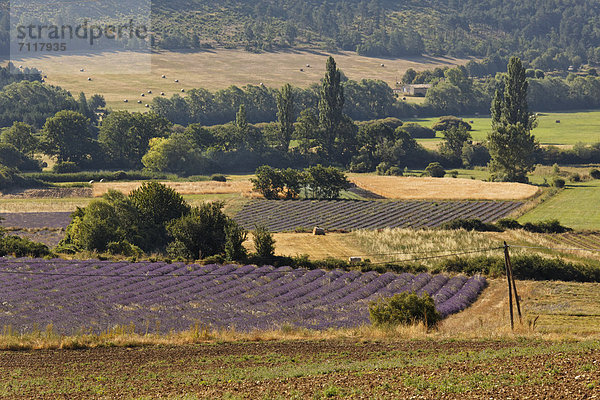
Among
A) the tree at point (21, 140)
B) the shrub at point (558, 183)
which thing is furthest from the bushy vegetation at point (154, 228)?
the tree at point (21, 140)

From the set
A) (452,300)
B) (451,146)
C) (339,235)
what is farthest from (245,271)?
A: (451,146)

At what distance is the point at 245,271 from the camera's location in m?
54.5

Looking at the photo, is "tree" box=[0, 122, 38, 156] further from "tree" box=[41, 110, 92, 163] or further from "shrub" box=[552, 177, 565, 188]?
"shrub" box=[552, 177, 565, 188]

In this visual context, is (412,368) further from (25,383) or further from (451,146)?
(451,146)

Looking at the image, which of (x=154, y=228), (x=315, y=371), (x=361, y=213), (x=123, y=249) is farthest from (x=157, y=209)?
(x=315, y=371)

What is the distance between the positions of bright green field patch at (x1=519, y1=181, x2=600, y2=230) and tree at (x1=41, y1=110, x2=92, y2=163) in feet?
274

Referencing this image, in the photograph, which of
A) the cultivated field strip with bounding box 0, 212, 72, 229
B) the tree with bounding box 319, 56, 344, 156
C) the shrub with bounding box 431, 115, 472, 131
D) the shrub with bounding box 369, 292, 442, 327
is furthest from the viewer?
the shrub with bounding box 431, 115, 472, 131

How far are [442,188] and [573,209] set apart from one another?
79.1 ft

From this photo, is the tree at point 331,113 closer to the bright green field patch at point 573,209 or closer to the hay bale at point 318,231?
the bright green field patch at point 573,209

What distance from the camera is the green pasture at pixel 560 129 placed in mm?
158488

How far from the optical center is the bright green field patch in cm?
8181

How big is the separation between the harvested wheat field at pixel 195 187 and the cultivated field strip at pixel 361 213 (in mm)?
11840

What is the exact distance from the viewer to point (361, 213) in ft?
302

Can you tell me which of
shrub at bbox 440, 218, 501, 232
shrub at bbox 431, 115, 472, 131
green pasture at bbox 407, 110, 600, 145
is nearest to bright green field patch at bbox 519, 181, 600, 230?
shrub at bbox 440, 218, 501, 232
